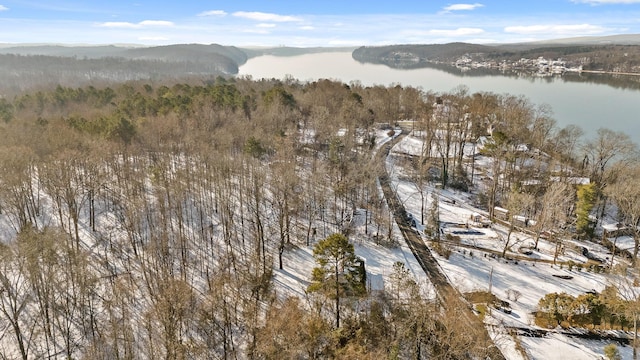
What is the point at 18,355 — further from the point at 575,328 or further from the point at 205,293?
the point at 575,328

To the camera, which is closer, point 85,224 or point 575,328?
point 575,328

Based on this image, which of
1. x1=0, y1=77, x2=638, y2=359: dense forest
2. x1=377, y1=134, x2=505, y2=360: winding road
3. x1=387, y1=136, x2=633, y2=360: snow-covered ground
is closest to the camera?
x1=0, y1=77, x2=638, y2=359: dense forest

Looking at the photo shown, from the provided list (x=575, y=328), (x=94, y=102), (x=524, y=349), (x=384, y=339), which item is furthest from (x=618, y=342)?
(x=94, y=102)

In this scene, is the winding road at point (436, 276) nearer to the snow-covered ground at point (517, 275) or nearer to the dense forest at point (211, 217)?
the snow-covered ground at point (517, 275)

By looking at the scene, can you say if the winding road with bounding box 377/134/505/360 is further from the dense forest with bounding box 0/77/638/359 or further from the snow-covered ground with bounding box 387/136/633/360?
the dense forest with bounding box 0/77/638/359

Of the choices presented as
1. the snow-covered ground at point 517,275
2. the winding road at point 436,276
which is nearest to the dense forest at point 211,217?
the winding road at point 436,276

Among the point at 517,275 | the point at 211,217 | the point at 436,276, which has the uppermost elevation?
the point at 211,217

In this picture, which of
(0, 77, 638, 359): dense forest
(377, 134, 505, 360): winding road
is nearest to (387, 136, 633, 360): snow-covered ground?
(377, 134, 505, 360): winding road

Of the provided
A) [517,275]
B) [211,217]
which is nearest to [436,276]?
[517,275]

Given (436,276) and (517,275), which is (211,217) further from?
(517,275)
